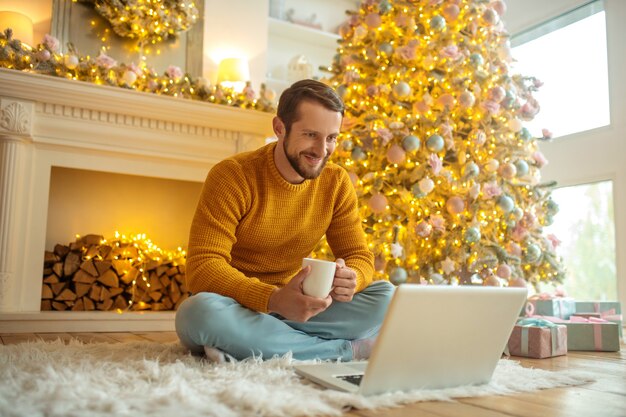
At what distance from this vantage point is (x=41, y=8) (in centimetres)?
278

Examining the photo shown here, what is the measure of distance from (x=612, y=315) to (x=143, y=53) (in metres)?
2.64

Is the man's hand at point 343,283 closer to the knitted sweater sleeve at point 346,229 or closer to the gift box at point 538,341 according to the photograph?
the knitted sweater sleeve at point 346,229

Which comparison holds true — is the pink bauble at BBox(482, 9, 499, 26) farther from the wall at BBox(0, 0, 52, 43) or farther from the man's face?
the wall at BBox(0, 0, 52, 43)

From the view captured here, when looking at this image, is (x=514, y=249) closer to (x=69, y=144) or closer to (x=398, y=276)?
(x=398, y=276)

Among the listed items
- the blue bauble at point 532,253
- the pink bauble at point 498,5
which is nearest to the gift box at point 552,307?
the blue bauble at point 532,253

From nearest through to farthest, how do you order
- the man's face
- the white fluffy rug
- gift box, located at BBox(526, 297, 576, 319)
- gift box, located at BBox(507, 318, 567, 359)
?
the white fluffy rug, the man's face, gift box, located at BBox(507, 318, 567, 359), gift box, located at BBox(526, 297, 576, 319)

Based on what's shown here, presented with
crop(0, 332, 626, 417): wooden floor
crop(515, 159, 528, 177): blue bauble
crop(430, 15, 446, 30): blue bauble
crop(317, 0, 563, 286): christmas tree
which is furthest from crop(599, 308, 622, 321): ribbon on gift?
crop(430, 15, 446, 30): blue bauble

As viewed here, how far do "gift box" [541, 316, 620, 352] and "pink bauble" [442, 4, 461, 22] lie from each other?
152cm

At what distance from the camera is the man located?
1.29m

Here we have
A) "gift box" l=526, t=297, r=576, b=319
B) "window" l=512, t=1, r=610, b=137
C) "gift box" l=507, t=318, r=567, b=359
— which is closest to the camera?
"gift box" l=507, t=318, r=567, b=359

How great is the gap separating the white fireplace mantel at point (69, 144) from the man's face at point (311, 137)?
1443 millimetres

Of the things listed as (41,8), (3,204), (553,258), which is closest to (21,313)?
(3,204)

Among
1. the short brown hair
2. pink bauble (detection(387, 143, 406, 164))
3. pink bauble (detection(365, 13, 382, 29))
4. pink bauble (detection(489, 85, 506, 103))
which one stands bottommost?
the short brown hair

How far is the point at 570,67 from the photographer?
3.48 metres
